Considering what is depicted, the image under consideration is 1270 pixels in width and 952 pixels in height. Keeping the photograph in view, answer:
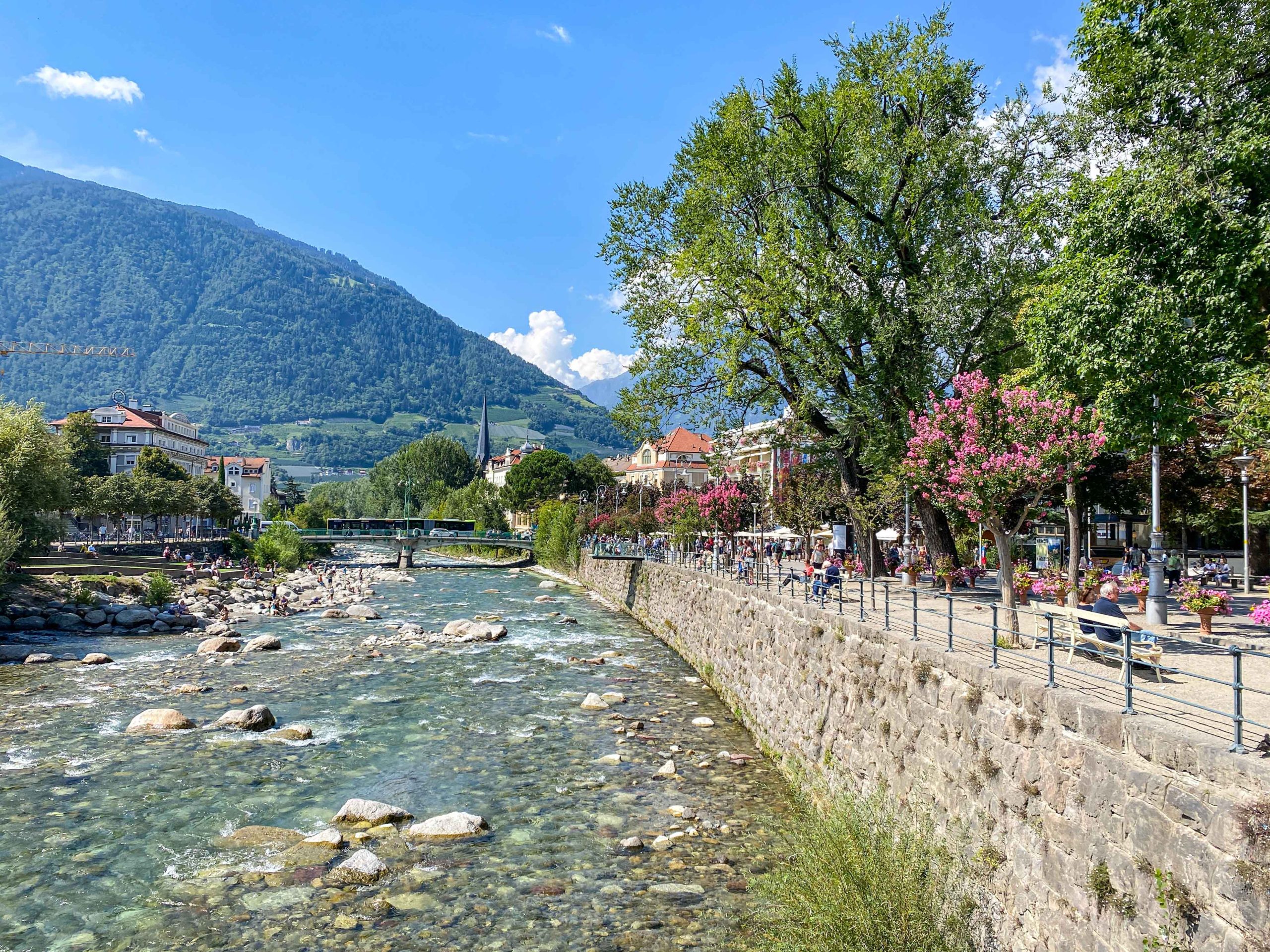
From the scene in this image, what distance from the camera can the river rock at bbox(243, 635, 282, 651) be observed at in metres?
29.2

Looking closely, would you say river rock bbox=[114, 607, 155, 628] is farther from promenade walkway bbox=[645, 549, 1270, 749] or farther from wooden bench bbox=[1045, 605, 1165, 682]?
wooden bench bbox=[1045, 605, 1165, 682]

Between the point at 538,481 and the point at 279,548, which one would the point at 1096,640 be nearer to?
A: the point at 279,548

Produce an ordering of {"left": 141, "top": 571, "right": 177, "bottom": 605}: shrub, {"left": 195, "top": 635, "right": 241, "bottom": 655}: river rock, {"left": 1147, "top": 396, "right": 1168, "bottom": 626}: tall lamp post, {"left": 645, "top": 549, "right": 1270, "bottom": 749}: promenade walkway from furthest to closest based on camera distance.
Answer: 1. {"left": 141, "top": 571, "right": 177, "bottom": 605}: shrub
2. {"left": 195, "top": 635, "right": 241, "bottom": 655}: river rock
3. {"left": 1147, "top": 396, "right": 1168, "bottom": 626}: tall lamp post
4. {"left": 645, "top": 549, "right": 1270, "bottom": 749}: promenade walkway

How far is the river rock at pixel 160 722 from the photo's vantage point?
17.2 meters

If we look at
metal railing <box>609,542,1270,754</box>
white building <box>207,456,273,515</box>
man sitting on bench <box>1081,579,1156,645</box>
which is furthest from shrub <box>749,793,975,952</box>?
white building <box>207,456,273,515</box>

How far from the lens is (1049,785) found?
7012 mm

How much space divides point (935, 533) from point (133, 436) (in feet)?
405

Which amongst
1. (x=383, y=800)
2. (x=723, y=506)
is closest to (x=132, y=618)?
(x=723, y=506)

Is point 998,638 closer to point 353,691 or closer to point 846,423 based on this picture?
point 846,423

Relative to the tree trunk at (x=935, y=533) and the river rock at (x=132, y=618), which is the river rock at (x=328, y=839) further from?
the river rock at (x=132, y=618)

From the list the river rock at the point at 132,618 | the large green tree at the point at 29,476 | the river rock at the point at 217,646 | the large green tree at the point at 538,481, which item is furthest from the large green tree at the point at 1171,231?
the large green tree at the point at 538,481

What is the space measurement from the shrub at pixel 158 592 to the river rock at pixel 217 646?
12.8 m

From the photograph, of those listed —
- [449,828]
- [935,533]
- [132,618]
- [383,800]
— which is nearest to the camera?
[449,828]

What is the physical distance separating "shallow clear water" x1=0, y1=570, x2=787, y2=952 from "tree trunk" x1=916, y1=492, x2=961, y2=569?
26.4 ft
